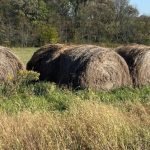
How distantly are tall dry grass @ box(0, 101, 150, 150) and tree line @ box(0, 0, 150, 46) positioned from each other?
1703 inches

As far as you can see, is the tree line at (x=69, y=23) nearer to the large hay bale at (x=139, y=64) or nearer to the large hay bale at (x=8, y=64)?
the large hay bale at (x=8, y=64)

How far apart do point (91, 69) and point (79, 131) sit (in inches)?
250


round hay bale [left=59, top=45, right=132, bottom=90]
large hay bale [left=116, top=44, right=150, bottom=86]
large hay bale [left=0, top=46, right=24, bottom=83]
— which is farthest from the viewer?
large hay bale [left=0, top=46, right=24, bottom=83]

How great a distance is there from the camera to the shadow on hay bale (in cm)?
1313

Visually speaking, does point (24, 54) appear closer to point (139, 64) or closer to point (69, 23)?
point (139, 64)

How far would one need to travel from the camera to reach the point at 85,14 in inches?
2463

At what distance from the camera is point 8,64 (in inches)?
570

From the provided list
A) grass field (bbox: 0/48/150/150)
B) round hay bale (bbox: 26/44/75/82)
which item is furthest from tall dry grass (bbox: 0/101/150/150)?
round hay bale (bbox: 26/44/75/82)

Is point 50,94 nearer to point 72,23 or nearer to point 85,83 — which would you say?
point 85,83

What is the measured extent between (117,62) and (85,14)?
49.1 metres

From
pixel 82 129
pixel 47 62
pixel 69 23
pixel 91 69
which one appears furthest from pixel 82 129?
pixel 69 23

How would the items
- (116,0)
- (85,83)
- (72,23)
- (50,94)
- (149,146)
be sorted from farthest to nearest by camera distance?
(116,0), (72,23), (85,83), (50,94), (149,146)

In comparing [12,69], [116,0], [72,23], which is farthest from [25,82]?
[116,0]

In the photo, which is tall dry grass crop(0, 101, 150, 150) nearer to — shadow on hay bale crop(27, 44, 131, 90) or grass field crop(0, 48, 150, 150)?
grass field crop(0, 48, 150, 150)
